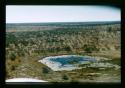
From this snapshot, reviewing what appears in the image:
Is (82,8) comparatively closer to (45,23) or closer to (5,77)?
(45,23)

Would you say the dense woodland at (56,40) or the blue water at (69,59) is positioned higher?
the dense woodland at (56,40)

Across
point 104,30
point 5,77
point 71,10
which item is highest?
point 71,10

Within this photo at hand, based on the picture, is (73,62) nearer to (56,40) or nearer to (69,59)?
(69,59)

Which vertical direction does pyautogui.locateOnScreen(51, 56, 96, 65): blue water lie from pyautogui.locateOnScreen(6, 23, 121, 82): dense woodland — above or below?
below

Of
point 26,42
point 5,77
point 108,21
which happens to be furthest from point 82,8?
point 5,77

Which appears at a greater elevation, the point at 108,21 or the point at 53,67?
the point at 108,21

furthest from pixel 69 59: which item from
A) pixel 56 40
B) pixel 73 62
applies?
pixel 56 40

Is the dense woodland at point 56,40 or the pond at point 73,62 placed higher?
the dense woodland at point 56,40
